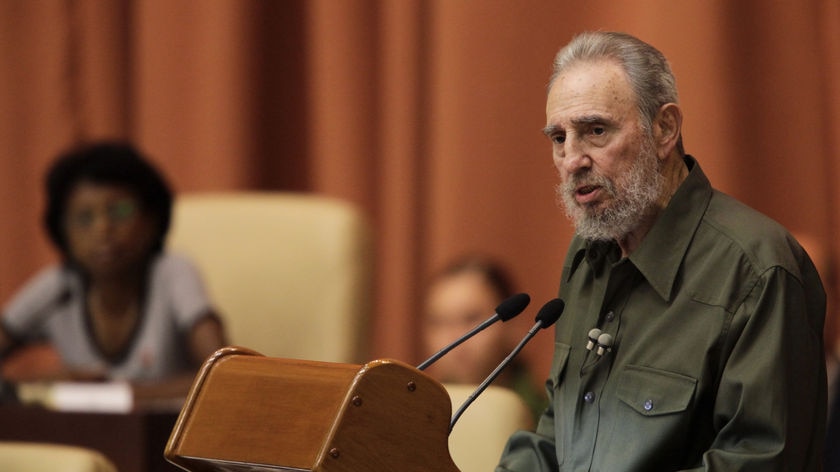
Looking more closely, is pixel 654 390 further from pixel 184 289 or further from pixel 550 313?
pixel 184 289

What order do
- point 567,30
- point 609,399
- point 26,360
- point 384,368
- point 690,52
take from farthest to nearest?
point 26,360 → point 567,30 → point 690,52 → point 609,399 → point 384,368

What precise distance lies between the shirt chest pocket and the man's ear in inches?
10.7

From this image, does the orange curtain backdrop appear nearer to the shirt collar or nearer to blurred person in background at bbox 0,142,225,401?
blurred person in background at bbox 0,142,225,401

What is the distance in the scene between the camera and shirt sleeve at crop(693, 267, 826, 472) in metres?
1.36

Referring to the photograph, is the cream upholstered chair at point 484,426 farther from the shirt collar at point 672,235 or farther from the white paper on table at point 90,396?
the white paper on table at point 90,396

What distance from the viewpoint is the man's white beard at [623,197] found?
5.03 feet

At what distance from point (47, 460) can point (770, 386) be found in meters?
1.01

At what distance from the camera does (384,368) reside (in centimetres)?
134

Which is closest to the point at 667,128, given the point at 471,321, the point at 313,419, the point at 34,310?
the point at 313,419

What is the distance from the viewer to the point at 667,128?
5.13 ft

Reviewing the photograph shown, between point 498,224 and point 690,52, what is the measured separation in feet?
2.40

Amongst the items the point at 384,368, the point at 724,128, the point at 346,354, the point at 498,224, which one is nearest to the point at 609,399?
the point at 384,368

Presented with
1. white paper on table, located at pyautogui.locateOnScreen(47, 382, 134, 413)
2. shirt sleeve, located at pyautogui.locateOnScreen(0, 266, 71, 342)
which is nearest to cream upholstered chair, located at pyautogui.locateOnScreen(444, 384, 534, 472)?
white paper on table, located at pyautogui.locateOnScreen(47, 382, 134, 413)

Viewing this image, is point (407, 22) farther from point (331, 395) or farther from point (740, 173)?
point (331, 395)
